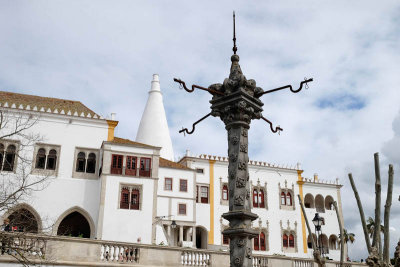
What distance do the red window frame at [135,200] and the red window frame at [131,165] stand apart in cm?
149

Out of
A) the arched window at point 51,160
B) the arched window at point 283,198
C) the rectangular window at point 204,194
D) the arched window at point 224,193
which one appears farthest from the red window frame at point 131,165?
the arched window at point 283,198

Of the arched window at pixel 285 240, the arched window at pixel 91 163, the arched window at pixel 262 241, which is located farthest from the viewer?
the arched window at pixel 285 240

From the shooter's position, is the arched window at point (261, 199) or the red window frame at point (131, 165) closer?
the red window frame at point (131, 165)

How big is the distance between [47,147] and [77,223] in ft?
21.7

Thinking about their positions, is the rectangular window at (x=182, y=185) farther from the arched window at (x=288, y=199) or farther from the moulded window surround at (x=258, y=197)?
the arched window at (x=288, y=199)

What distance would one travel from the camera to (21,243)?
1509 cm

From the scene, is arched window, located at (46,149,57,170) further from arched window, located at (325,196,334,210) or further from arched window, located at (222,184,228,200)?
arched window, located at (325,196,334,210)

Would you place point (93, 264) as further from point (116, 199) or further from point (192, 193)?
point (192, 193)

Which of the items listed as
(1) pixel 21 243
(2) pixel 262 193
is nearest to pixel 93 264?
(1) pixel 21 243

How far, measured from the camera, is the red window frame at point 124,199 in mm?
31859

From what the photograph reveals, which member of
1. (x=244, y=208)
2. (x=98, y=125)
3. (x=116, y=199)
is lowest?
(x=244, y=208)

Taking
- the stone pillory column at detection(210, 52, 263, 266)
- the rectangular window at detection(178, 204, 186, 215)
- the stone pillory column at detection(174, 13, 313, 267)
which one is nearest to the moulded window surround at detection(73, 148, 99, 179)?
the rectangular window at detection(178, 204, 186, 215)

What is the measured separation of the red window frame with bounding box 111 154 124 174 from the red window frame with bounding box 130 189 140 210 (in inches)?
78.3

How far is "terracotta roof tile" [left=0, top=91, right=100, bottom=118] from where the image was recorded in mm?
32625
